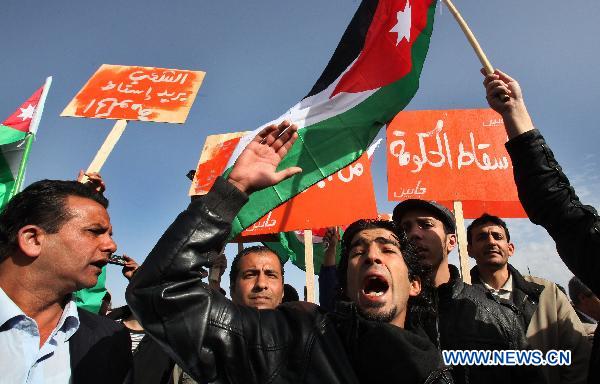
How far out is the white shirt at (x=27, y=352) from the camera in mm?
1545

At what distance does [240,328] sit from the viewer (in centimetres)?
142

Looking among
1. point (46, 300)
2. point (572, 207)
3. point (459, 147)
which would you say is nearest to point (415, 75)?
point (459, 147)

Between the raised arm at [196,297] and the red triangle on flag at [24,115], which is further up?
the red triangle on flag at [24,115]

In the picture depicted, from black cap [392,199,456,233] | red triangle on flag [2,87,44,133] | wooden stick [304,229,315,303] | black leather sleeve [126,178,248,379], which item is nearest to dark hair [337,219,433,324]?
black cap [392,199,456,233]

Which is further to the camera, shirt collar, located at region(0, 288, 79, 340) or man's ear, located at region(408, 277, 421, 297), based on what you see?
man's ear, located at region(408, 277, 421, 297)

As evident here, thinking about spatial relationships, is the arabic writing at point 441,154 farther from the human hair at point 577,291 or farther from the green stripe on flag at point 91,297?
the green stripe on flag at point 91,297

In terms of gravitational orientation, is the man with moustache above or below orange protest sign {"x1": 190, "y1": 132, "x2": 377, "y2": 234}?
below

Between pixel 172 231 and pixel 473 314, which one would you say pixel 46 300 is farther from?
pixel 473 314

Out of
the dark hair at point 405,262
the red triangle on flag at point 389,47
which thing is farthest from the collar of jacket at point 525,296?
the red triangle on flag at point 389,47

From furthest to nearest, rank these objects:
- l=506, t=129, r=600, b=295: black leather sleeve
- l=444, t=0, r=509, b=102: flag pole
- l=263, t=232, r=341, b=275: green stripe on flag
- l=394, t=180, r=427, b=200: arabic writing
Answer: l=263, t=232, r=341, b=275: green stripe on flag, l=394, t=180, r=427, b=200: arabic writing, l=444, t=0, r=509, b=102: flag pole, l=506, t=129, r=600, b=295: black leather sleeve

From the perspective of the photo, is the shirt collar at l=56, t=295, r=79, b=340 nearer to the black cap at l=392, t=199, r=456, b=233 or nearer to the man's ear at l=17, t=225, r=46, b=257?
the man's ear at l=17, t=225, r=46, b=257

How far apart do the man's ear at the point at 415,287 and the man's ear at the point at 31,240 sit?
1.67 m

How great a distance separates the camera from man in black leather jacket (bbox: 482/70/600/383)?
154cm

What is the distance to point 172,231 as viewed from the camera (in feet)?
4.38
